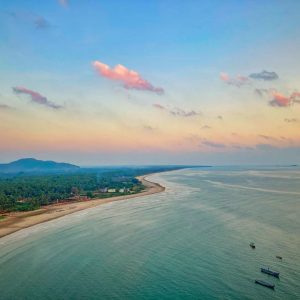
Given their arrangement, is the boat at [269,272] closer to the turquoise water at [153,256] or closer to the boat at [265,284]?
the turquoise water at [153,256]

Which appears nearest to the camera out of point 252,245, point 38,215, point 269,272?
point 269,272

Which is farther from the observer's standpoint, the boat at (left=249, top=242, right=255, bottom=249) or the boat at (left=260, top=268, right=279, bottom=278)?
the boat at (left=249, top=242, right=255, bottom=249)

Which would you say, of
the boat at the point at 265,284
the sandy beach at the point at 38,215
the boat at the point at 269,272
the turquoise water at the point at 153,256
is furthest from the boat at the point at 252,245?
the sandy beach at the point at 38,215

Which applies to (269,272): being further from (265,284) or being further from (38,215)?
(38,215)

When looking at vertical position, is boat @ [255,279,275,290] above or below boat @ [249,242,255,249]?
below

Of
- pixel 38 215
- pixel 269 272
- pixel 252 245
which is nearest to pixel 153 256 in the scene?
pixel 252 245

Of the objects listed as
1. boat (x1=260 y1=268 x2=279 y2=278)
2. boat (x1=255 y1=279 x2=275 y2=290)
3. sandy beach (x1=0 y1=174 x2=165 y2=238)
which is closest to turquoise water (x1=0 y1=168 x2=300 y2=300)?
→ boat (x1=255 y1=279 x2=275 y2=290)

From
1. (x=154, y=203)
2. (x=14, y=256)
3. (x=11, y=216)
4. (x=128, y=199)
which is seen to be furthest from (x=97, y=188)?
(x=14, y=256)

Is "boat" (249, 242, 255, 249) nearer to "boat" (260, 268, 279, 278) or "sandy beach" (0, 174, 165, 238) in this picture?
"boat" (260, 268, 279, 278)

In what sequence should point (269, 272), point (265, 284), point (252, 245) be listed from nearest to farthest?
point (265, 284)
point (269, 272)
point (252, 245)
